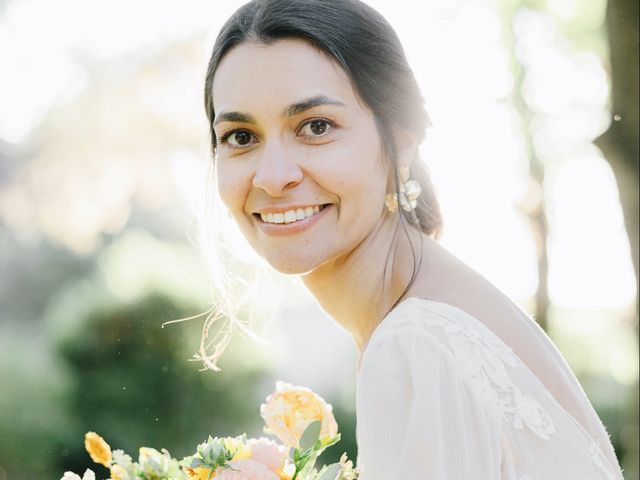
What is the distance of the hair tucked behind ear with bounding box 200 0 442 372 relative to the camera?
2342mm

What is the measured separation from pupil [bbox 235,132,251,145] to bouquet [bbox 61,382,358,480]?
71 centimetres

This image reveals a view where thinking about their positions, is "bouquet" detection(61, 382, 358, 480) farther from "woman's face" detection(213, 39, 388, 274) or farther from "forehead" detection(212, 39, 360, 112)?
"forehead" detection(212, 39, 360, 112)

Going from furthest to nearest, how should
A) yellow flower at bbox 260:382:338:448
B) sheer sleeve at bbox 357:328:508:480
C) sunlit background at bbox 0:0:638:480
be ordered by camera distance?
sunlit background at bbox 0:0:638:480
yellow flower at bbox 260:382:338:448
sheer sleeve at bbox 357:328:508:480

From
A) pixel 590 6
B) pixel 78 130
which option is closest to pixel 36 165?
pixel 78 130

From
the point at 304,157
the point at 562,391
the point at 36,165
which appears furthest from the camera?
the point at 36,165

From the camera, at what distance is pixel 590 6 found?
10.6m

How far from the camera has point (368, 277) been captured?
2.50 metres

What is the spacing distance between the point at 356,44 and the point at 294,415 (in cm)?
102

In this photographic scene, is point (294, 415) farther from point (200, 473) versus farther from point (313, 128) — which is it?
point (313, 128)

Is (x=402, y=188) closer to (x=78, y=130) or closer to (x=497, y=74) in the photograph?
(x=497, y=74)

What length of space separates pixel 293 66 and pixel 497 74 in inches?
396

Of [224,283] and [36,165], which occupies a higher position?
[36,165]

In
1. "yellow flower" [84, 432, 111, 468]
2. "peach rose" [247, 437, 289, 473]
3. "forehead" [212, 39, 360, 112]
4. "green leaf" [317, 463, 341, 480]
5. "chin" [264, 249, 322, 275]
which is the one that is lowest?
"green leaf" [317, 463, 341, 480]

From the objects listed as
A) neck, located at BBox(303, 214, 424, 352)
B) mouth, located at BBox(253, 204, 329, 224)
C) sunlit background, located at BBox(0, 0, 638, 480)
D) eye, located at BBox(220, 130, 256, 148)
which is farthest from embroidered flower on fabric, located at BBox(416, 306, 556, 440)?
sunlit background, located at BBox(0, 0, 638, 480)
